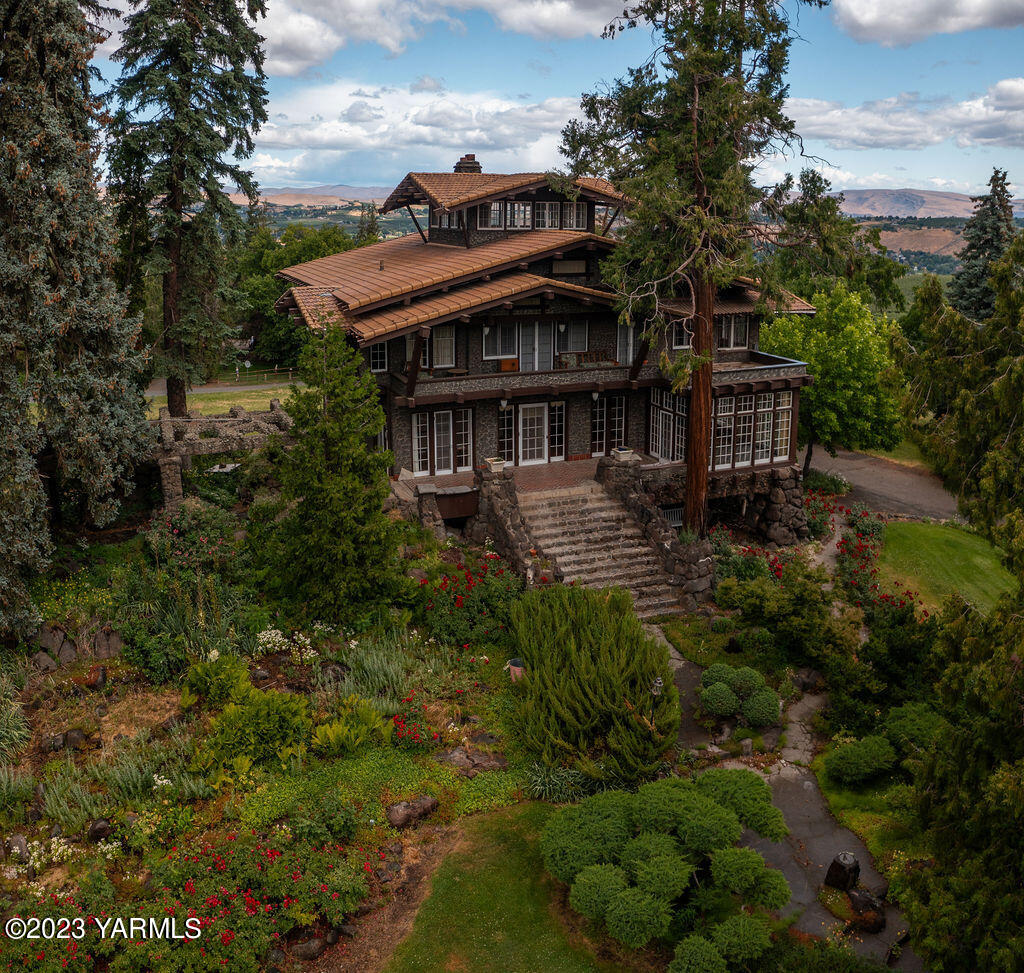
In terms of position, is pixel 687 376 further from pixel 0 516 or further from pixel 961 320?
pixel 0 516

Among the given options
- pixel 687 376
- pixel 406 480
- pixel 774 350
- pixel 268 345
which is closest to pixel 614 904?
pixel 687 376

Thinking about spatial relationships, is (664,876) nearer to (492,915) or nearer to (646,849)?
(646,849)

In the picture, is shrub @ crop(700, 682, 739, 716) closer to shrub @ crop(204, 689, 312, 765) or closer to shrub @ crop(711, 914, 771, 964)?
shrub @ crop(711, 914, 771, 964)

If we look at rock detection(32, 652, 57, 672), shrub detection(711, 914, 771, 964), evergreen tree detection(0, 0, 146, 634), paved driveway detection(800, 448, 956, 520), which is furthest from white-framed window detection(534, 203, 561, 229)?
shrub detection(711, 914, 771, 964)

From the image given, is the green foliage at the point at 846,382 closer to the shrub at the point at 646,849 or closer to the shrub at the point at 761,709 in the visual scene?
the shrub at the point at 761,709

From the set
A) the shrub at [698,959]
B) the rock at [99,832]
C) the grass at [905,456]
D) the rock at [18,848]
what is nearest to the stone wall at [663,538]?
the shrub at [698,959]

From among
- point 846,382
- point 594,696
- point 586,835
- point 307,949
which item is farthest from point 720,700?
point 846,382
